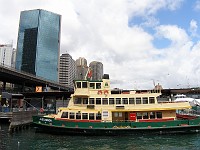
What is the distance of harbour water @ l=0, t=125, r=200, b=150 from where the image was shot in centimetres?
2352

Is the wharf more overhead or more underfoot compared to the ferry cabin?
more underfoot

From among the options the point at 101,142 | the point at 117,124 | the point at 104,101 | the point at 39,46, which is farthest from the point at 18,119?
the point at 39,46

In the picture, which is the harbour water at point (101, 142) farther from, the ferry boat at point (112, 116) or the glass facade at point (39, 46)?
the glass facade at point (39, 46)

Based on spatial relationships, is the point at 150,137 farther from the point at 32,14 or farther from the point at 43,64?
the point at 32,14

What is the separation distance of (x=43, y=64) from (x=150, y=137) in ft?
558

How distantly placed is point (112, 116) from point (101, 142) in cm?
594

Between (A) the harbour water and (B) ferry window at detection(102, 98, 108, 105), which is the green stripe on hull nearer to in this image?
(A) the harbour water

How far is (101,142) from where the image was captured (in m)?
26.1

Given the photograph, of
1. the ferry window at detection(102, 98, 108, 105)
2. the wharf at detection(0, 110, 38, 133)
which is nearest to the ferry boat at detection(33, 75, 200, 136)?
the ferry window at detection(102, 98, 108, 105)

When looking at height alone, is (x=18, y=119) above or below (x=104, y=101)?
below

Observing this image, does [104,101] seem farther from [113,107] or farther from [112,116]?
[112,116]

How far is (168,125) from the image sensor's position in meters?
30.3

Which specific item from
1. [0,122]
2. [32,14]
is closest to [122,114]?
[0,122]

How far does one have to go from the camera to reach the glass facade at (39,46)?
187 meters
